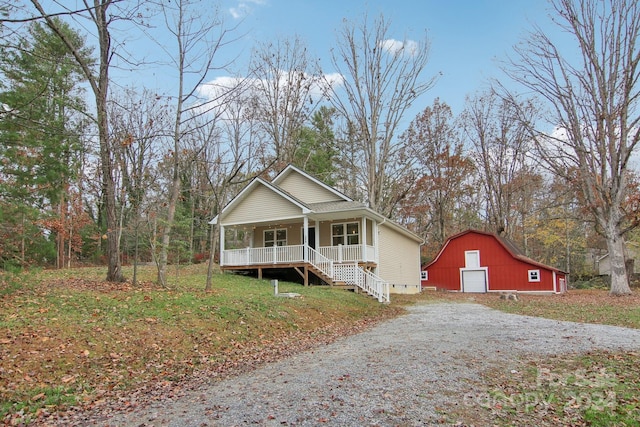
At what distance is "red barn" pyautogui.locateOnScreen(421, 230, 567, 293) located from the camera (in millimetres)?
24906

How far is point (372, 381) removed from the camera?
5.39 meters

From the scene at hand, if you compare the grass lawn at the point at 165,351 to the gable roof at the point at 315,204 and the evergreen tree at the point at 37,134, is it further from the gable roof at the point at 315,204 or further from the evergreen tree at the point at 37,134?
the gable roof at the point at 315,204

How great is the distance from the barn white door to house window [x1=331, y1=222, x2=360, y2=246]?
1072 centimetres

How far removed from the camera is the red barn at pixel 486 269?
2491cm

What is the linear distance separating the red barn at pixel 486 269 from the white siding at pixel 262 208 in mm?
13057

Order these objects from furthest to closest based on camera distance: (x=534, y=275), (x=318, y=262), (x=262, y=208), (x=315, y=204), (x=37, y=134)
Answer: (x=534, y=275) → (x=315, y=204) → (x=262, y=208) → (x=318, y=262) → (x=37, y=134)

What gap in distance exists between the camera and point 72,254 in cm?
2825

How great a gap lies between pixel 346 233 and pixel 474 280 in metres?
A: 11.5

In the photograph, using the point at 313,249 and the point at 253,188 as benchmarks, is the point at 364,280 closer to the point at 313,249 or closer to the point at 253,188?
the point at 313,249

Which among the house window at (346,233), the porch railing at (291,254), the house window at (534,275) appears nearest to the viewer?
the porch railing at (291,254)

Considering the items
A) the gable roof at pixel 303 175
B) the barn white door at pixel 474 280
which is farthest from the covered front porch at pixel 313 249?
the barn white door at pixel 474 280

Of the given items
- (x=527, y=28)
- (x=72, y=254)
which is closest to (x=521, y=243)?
(x=527, y=28)

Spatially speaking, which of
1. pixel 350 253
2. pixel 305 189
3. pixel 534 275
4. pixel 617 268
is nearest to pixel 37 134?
pixel 350 253

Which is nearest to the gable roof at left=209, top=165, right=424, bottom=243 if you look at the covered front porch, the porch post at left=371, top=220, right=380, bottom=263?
the porch post at left=371, top=220, right=380, bottom=263
